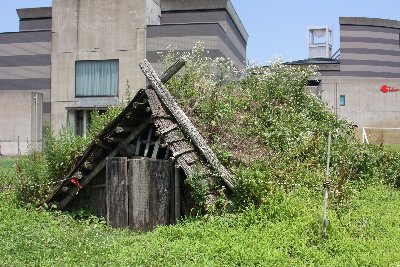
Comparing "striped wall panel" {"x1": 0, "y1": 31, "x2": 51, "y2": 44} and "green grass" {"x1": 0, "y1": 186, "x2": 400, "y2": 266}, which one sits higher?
"striped wall panel" {"x1": 0, "y1": 31, "x2": 51, "y2": 44}

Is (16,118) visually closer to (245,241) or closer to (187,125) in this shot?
(187,125)

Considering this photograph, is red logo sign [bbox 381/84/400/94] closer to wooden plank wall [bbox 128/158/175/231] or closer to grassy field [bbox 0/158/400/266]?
grassy field [bbox 0/158/400/266]

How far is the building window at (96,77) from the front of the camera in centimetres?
3825

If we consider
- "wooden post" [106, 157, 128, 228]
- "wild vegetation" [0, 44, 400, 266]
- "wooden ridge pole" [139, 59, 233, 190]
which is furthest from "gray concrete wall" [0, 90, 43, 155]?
"wooden post" [106, 157, 128, 228]

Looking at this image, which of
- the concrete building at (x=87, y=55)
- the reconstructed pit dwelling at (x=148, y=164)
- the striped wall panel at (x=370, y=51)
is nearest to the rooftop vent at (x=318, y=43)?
the striped wall panel at (x=370, y=51)

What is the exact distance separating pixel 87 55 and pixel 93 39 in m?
1.25

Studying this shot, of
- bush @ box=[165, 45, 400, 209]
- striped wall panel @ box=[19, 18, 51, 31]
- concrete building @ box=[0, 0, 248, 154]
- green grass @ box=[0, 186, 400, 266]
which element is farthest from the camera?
striped wall panel @ box=[19, 18, 51, 31]

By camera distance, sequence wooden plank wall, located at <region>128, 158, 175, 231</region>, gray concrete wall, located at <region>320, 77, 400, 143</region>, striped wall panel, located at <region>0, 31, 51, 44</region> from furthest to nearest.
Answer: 1. striped wall panel, located at <region>0, 31, 51, 44</region>
2. gray concrete wall, located at <region>320, 77, 400, 143</region>
3. wooden plank wall, located at <region>128, 158, 175, 231</region>

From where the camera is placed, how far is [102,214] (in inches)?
→ 492

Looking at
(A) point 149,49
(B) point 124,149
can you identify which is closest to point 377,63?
(A) point 149,49

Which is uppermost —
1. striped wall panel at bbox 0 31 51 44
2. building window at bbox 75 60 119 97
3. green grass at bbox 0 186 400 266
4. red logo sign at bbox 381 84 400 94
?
striped wall panel at bbox 0 31 51 44

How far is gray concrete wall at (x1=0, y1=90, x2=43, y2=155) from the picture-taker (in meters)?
38.3

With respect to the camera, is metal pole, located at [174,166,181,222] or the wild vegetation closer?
the wild vegetation

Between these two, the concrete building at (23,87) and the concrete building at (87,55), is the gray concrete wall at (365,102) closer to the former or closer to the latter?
the concrete building at (87,55)
